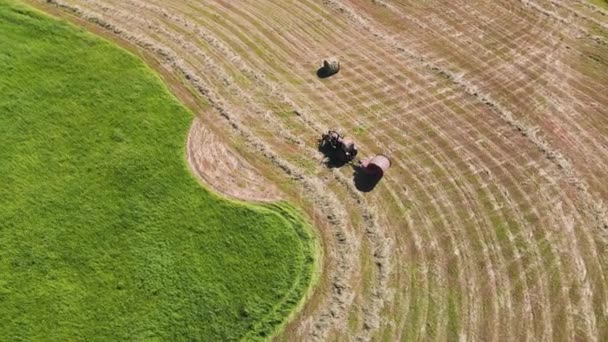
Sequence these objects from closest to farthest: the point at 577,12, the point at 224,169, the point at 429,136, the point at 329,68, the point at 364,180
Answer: the point at 364,180 < the point at 224,169 < the point at 429,136 < the point at 329,68 < the point at 577,12

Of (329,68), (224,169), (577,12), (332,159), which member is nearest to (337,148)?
(332,159)

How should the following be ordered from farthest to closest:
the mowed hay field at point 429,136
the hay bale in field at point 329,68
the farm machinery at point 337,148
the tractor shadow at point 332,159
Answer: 1. the hay bale in field at point 329,68
2. the tractor shadow at point 332,159
3. the farm machinery at point 337,148
4. the mowed hay field at point 429,136

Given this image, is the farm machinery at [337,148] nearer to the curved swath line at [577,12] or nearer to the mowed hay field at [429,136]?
the mowed hay field at [429,136]

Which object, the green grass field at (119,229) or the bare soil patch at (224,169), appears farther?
the bare soil patch at (224,169)

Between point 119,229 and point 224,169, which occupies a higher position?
point 224,169

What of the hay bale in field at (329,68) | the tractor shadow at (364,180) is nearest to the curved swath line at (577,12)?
the hay bale in field at (329,68)

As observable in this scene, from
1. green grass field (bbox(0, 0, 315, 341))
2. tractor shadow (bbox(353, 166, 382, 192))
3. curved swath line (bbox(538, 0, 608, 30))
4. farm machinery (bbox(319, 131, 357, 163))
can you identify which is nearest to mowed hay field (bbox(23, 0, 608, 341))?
curved swath line (bbox(538, 0, 608, 30))

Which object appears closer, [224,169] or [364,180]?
[364,180]

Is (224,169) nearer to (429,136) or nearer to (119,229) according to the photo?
(119,229)
